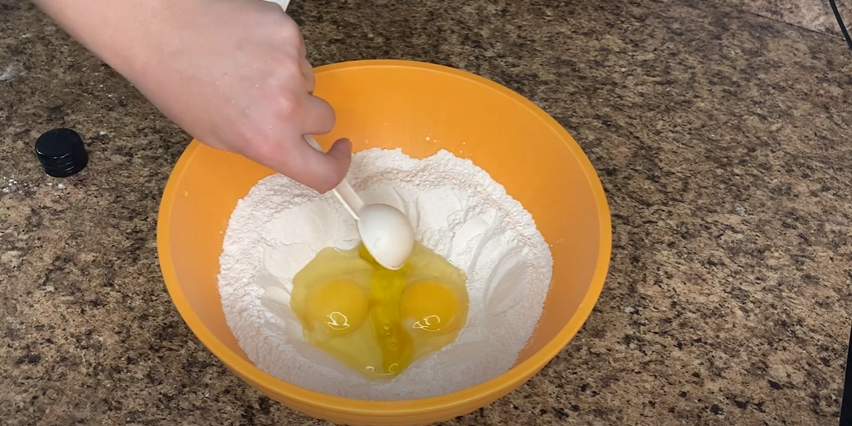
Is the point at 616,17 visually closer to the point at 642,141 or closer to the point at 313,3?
the point at 642,141

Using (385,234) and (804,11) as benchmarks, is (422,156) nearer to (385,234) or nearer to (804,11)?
(385,234)

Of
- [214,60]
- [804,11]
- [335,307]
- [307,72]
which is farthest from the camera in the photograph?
[804,11]

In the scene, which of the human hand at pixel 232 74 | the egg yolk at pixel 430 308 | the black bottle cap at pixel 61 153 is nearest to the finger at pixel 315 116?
the human hand at pixel 232 74

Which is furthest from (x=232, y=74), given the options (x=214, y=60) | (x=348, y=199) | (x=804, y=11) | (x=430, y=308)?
(x=804, y=11)

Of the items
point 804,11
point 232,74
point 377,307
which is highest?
point 232,74

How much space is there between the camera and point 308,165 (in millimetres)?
698

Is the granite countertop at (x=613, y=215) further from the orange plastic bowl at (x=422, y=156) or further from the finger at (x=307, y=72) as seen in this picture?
the finger at (x=307, y=72)

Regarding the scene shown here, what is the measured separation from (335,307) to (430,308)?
0.39 ft

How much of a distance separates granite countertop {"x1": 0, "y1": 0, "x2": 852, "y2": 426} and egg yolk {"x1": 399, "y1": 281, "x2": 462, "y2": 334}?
126 mm

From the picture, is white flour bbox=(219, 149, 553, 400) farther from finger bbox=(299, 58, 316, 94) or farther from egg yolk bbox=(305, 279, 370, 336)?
finger bbox=(299, 58, 316, 94)

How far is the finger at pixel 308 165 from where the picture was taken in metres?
0.68

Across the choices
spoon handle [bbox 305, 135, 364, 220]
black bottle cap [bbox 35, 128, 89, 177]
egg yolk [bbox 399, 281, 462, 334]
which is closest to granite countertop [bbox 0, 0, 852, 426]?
black bottle cap [bbox 35, 128, 89, 177]

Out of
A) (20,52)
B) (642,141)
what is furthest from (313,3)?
(642,141)

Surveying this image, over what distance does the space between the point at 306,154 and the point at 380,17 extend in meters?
0.66
